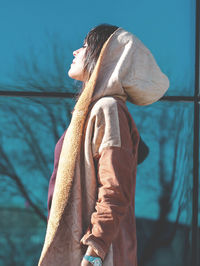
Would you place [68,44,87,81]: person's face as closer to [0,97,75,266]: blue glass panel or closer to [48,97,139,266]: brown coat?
[48,97,139,266]: brown coat

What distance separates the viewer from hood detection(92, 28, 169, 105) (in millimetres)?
1888

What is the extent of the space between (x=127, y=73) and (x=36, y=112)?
184cm

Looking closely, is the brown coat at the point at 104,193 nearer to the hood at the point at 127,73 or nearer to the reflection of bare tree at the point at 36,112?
the hood at the point at 127,73

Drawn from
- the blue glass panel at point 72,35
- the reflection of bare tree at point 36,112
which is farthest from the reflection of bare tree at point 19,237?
the blue glass panel at point 72,35

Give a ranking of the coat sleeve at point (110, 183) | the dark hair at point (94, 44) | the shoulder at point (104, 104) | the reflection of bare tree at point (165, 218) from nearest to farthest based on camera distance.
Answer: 1. the coat sleeve at point (110, 183)
2. the shoulder at point (104, 104)
3. the dark hair at point (94, 44)
4. the reflection of bare tree at point (165, 218)

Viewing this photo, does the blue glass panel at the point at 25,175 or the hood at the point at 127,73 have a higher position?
the hood at the point at 127,73

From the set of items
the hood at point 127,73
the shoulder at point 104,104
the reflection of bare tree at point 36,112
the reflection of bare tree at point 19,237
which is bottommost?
the reflection of bare tree at point 19,237

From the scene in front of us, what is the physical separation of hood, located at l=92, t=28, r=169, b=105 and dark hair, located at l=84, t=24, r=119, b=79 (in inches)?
2.3

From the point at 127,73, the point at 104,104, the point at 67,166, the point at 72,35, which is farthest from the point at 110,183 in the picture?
the point at 72,35

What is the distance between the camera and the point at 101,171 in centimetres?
169

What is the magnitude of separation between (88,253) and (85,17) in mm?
2537

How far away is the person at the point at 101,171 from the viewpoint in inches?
64.6

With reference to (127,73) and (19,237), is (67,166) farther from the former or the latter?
(19,237)

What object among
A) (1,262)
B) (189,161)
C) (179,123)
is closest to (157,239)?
(189,161)
